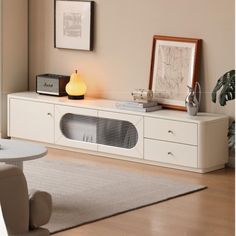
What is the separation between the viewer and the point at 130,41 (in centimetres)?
A: 690

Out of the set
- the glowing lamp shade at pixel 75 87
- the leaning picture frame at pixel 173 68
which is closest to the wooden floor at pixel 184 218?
the leaning picture frame at pixel 173 68

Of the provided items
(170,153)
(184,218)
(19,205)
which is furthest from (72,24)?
(19,205)

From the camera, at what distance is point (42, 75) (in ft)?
24.5

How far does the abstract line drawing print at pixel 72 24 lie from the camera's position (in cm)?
725

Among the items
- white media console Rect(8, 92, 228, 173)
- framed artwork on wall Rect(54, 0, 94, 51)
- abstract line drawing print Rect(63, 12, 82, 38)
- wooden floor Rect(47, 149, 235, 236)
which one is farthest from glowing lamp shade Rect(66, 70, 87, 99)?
wooden floor Rect(47, 149, 235, 236)

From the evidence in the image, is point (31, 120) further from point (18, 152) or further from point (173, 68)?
point (18, 152)

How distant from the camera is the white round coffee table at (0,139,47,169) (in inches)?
188

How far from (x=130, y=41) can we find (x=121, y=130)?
2.81ft

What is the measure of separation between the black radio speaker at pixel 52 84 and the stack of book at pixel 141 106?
0.89 metres

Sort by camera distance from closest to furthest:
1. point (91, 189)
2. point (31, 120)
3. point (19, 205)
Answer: point (19, 205), point (91, 189), point (31, 120)

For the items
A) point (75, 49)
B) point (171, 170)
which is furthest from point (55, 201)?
point (75, 49)

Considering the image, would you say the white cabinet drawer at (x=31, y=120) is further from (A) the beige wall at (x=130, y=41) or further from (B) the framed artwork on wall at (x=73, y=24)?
(B) the framed artwork on wall at (x=73, y=24)

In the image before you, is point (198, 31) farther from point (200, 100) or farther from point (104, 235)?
point (104, 235)

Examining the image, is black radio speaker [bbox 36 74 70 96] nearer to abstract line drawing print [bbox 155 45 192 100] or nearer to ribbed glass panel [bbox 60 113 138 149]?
ribbed glass panel [bbox 60 113 138 149]
